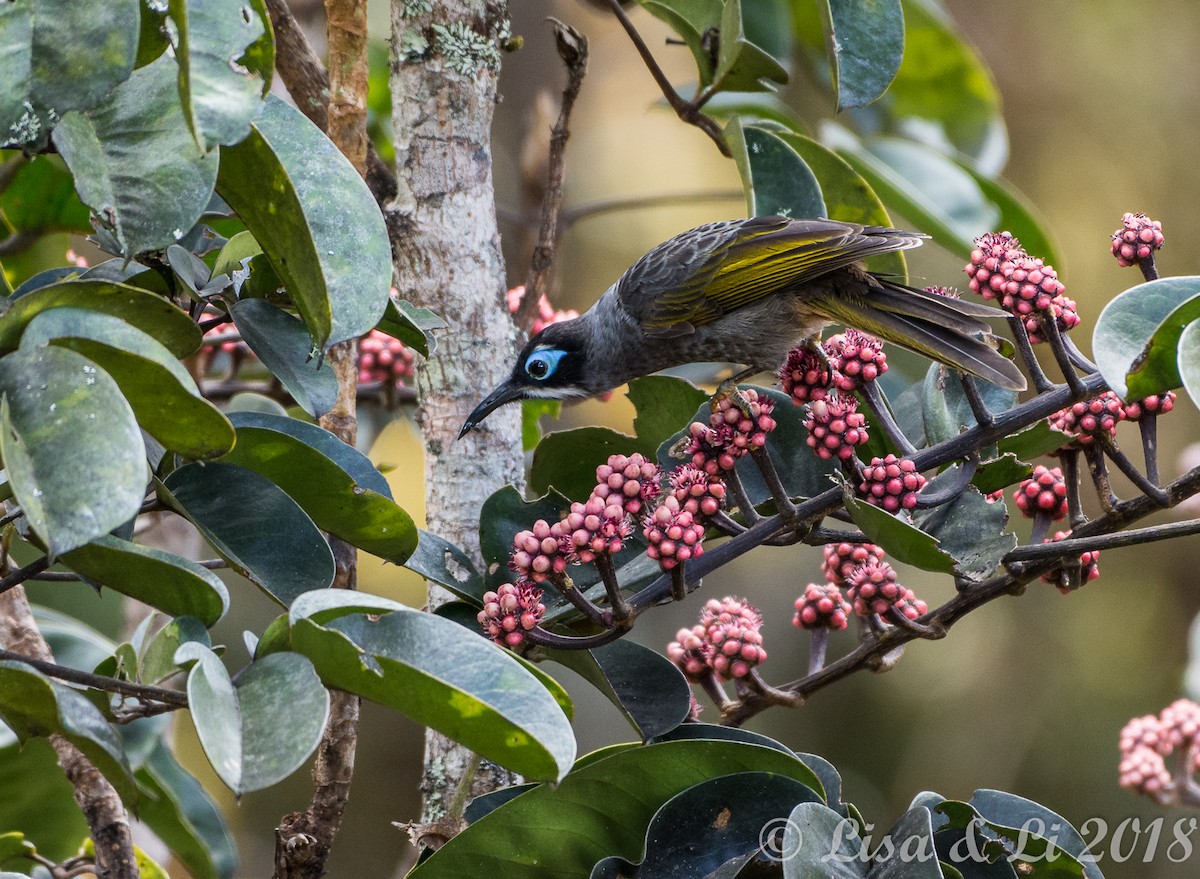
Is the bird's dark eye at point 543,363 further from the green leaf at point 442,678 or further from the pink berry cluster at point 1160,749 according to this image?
the pink berry cluster at point 1160,749

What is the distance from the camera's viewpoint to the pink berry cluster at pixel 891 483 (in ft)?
5.49

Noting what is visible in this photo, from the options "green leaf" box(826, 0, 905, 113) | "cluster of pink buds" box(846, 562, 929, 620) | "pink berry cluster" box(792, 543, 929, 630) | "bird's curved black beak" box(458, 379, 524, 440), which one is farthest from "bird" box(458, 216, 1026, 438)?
"cluster of pink buds" box(846, 562, 929, 620)

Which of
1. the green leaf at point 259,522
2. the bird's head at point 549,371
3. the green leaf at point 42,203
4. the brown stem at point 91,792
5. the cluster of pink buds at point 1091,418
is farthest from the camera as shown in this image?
the green leaf at point 42,203

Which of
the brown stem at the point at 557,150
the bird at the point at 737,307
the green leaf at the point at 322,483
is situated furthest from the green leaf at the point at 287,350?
the brown stem at the point at 557,150

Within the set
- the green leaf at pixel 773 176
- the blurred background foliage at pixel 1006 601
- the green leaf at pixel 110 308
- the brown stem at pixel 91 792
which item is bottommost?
the blurred background foliage at pixel 1006 601

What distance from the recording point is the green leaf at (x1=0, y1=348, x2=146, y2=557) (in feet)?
3.33

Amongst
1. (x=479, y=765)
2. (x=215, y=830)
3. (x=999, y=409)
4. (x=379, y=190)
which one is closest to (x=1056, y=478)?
(x=999, y=409)

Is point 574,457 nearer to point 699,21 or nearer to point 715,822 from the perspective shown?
point 715,822

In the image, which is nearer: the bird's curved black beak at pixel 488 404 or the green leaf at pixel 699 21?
the bird's curved black beak at pixel 488 404

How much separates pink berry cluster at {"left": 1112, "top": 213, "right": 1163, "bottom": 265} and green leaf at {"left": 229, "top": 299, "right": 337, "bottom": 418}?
3.75ft

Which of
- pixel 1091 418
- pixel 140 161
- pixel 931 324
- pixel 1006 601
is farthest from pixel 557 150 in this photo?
pixel 1006 601

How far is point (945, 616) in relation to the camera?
1743 millimetres

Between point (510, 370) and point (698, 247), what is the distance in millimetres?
1142

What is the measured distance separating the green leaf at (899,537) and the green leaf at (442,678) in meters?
0.52
